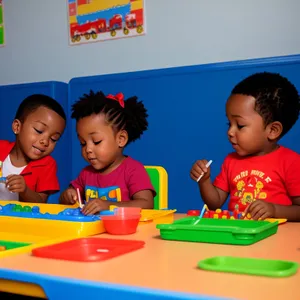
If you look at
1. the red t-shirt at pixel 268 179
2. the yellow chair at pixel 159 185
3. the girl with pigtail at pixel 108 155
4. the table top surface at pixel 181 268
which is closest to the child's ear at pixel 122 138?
the girl with pigtail at pixel 108 155

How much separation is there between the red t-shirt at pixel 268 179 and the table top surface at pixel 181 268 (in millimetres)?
376

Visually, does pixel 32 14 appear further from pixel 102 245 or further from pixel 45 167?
pixel 102 245

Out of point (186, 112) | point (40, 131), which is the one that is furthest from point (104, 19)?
point (40, 131)

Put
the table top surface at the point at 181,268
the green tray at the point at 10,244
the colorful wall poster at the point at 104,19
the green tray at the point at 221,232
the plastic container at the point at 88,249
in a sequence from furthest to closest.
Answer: the colorful wall poster at the point at 104,19
the green tray at the point at 10,244
the green tray at the point at 221,232
the plastic container at the point at 88,249
the table top surface at the point at 181,268

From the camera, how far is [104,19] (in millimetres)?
2283

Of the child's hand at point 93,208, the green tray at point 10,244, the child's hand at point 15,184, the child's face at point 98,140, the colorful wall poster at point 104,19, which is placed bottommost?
the green tray at point 10,244

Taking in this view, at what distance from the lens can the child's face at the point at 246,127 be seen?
55.7 inches

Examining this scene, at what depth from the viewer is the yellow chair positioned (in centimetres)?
159

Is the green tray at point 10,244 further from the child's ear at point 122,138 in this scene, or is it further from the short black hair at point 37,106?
the short black hair at point 37,106

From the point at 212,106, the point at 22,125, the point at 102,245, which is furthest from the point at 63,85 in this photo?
the point at 102,245

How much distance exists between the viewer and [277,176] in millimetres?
1403

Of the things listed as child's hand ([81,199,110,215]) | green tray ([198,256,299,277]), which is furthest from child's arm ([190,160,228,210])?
green tray ([198,256,299,277])

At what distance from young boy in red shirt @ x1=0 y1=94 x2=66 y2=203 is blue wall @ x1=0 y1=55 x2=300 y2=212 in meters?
0.37

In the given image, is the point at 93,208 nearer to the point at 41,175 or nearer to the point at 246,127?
the point at 246,127
